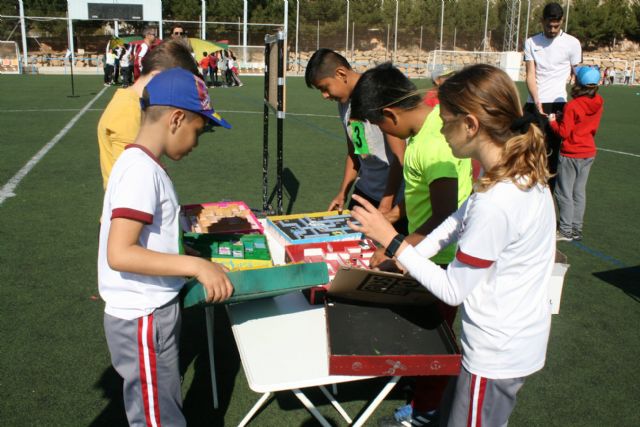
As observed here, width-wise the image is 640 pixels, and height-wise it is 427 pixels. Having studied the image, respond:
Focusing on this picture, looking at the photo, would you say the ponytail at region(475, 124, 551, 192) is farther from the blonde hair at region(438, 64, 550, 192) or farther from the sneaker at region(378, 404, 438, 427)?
the sneaker at region(378, 404, 438, 427)

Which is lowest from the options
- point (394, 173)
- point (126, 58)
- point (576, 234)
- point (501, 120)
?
point (576, 234)

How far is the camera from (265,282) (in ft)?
7.02

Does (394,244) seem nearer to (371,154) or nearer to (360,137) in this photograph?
(360,137)

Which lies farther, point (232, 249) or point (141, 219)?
point (232, 249)

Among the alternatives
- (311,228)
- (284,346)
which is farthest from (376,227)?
(311,228)

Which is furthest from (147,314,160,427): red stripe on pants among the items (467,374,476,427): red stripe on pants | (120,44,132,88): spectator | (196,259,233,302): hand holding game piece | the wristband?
(120,44,132,88): spectator

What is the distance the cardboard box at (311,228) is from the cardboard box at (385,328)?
91 centimetres

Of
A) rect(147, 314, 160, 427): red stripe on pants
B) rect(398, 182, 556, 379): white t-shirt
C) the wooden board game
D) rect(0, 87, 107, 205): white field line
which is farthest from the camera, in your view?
rect(0, 87, 107, 205): white field line

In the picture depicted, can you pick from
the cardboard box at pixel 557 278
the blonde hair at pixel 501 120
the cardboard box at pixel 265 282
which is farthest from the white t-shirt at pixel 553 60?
the cardboard box at pixel 265 282

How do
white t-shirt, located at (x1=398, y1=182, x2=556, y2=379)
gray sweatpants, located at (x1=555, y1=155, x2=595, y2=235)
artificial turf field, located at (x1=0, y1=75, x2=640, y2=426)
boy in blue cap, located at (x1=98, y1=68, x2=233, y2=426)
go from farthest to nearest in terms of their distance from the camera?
gray sweatpants, located at (x1=555, y1=155, x2=595, y2=235) < artificial turf field, located at (x1=0, y1=75, x2=640, y2=426) < boy in blue cap, located at (x1=98, y1=68, x2=233, y2=426) < white t-shirt, located at (x1=398, y1=182, x2=556, y2=379)

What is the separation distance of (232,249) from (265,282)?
847 mm

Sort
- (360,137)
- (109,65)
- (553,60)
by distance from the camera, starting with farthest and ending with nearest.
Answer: (109,65) → (553,60) → (360,137)

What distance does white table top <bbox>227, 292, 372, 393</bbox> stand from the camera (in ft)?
6.98

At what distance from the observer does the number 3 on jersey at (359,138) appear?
11.3ft
